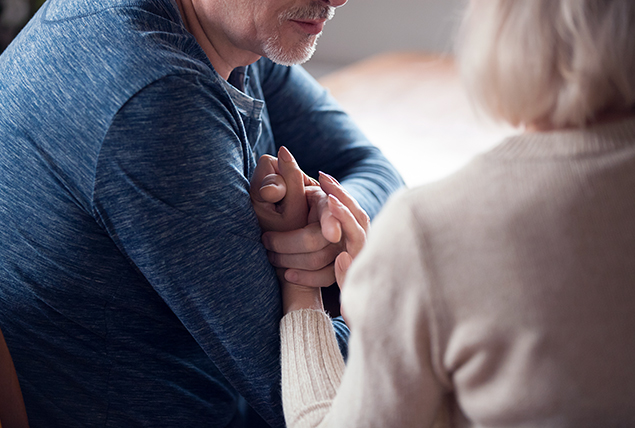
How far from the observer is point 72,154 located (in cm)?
74

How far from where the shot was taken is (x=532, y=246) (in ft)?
1.58

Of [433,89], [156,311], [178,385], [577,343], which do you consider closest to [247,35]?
[156,311]

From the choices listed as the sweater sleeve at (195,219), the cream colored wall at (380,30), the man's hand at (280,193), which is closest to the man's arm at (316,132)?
the man's hand at (280,193)

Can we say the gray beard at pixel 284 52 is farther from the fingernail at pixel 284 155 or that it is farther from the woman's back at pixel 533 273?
the woman's back at pixel 533 273

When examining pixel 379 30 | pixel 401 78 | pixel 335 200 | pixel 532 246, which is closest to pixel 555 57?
pixel 532 246

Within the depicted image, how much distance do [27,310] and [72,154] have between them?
0.27 m

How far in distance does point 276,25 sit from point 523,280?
0.67 m

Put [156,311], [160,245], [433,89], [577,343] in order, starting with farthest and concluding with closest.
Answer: [433,89] < [156,311] < [160,245] < [577,343]

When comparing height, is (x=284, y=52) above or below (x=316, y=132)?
above

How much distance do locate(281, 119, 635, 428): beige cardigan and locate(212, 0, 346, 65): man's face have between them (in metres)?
0.56

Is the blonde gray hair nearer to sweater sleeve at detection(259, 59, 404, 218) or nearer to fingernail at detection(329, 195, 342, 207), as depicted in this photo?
fingernail at detection(329, 195, 342, 207)

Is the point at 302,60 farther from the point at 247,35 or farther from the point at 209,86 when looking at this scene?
the point at 209,86

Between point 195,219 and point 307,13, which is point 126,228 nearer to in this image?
point 195,219

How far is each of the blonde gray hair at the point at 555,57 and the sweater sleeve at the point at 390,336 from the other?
15 centimetres
